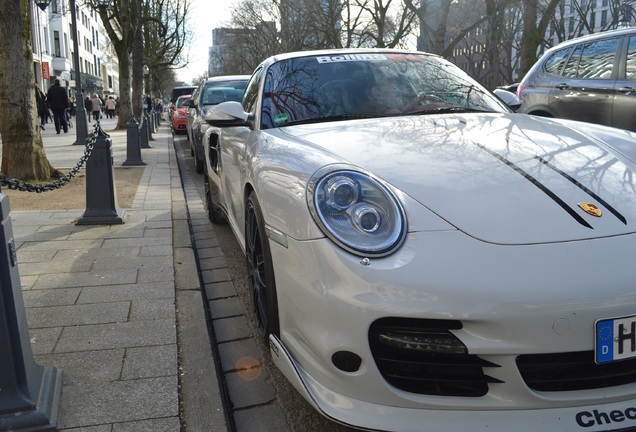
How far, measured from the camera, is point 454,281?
184 cm

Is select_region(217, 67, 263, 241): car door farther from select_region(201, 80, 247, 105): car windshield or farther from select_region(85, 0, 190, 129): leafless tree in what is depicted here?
select_region(85, 0, 190, 129): leafless tree

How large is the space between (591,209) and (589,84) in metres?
5.49

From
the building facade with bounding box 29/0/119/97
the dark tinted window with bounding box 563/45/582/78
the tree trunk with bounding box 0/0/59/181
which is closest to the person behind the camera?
the dark tinted window with bounding box 563/45/582/78

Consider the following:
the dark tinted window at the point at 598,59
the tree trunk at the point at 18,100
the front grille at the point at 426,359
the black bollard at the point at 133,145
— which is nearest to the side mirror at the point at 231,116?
the front grille at the point at 426,359

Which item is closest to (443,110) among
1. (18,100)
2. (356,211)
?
(356,211)

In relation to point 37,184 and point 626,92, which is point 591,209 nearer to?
point 37,184

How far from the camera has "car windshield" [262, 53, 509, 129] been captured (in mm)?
3402

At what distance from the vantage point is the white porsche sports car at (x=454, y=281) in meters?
1.80

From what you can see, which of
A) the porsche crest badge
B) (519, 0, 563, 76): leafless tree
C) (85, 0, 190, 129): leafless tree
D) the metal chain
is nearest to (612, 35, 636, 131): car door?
the porsche crest badge

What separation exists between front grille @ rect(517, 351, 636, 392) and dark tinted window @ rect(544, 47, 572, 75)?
Answer: 6.50m

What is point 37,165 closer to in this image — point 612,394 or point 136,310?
point 136,310

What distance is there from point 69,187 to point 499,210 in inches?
294

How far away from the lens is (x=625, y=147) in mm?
2809

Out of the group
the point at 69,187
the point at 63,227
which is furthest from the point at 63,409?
the point at 69,187
